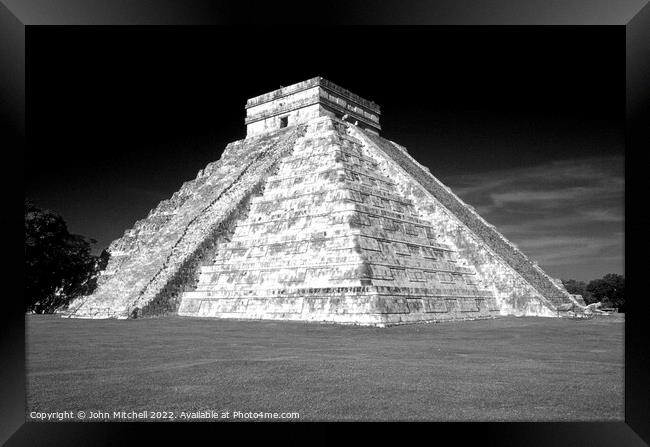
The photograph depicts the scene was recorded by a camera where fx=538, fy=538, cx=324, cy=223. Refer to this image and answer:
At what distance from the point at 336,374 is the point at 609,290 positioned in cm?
1961

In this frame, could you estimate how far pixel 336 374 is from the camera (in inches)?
242

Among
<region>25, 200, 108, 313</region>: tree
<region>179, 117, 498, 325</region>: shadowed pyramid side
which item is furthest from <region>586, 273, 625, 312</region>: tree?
<region>25, 200, 108, 313</region>: tree

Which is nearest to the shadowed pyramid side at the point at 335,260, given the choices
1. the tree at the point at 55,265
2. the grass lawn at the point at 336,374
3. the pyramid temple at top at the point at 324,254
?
the pyramid temple at top at the point at 324,254

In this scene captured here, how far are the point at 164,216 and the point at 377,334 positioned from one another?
1400 centimetres

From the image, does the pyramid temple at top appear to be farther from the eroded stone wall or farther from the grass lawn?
the grass lawn

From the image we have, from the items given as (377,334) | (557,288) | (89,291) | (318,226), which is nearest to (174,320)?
(318,226)

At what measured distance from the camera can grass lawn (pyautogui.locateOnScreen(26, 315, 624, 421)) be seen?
5.05m

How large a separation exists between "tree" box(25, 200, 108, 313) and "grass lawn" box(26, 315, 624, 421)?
679 cm

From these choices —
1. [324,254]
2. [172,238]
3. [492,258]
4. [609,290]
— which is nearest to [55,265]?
[172,238]

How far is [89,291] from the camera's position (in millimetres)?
18156

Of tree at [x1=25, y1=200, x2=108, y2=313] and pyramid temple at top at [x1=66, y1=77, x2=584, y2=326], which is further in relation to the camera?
tree at [x1=25, y1=200, x2=108, y2=313]

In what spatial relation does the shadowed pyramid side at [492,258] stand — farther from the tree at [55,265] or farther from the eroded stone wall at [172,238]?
the tree at [55,265]

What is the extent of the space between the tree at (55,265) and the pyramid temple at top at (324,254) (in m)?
0.86

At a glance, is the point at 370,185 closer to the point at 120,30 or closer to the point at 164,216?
the point at 164,216
